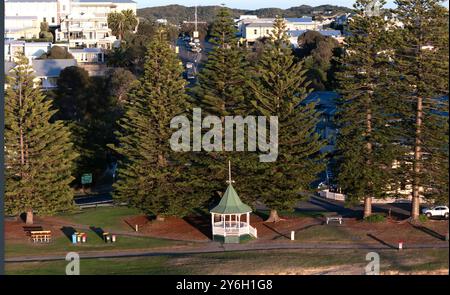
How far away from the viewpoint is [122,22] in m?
64.4

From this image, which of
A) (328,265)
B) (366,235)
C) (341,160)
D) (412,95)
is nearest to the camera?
(328,265)

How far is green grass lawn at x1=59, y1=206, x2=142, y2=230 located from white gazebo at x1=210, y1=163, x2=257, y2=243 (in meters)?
3.15

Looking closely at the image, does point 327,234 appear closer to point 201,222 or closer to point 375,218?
point 375,218

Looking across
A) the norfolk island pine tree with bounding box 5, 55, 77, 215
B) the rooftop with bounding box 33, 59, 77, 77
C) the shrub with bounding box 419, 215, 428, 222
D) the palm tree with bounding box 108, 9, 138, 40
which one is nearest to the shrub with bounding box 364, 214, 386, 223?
the shrub with bounding box 419, 215, 428, 222

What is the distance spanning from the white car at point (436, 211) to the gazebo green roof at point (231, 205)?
5165mm

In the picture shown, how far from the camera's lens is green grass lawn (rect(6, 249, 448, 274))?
1427 centimetres

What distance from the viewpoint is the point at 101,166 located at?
103 feet

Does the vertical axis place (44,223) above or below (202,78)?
below

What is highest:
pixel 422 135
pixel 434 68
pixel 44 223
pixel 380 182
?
pixel 434 68

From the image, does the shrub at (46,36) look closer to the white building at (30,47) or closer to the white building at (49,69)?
the white building at (30,47)
